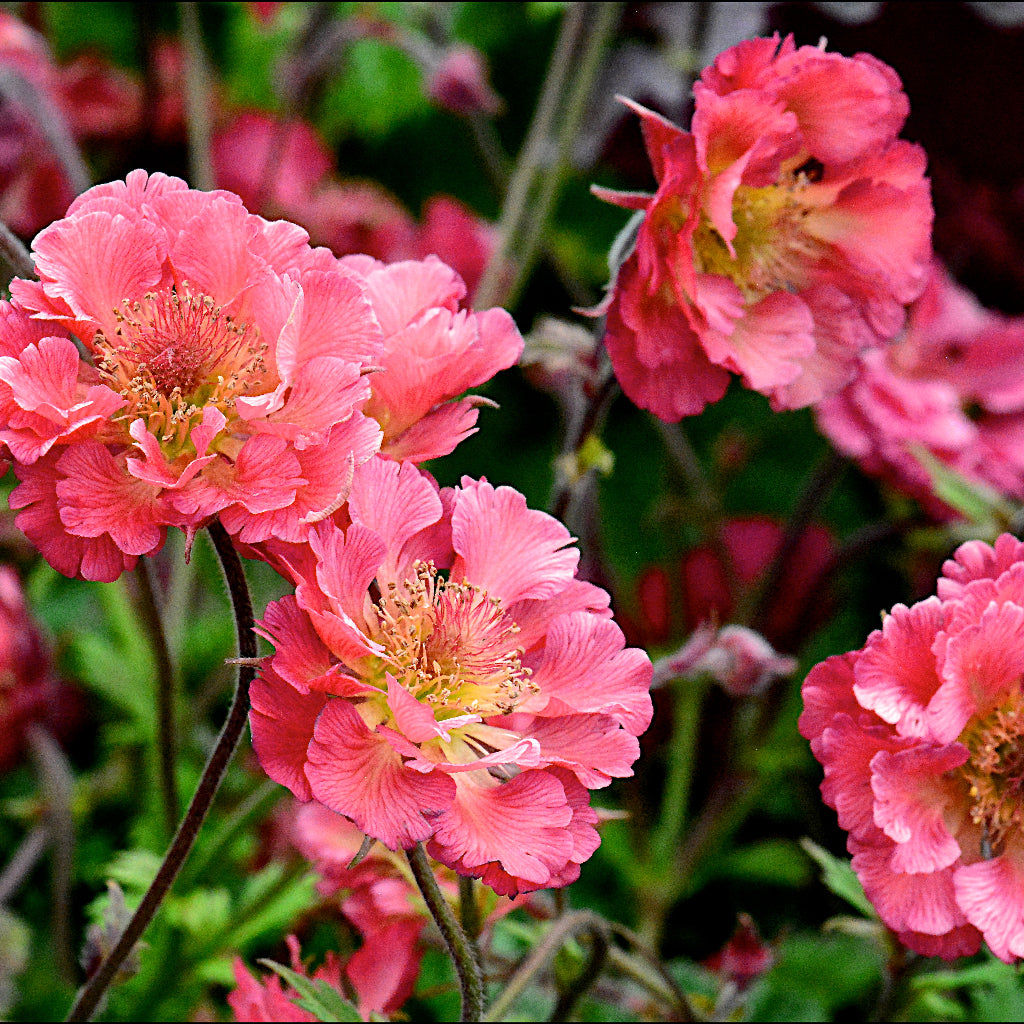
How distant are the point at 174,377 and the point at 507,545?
0.17 metres

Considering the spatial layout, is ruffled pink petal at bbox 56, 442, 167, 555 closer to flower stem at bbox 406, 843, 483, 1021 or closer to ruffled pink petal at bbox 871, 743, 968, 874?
flower stem at bbox 406, 843, 483, 1021

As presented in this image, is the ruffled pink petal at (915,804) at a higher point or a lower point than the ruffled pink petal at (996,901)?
higher

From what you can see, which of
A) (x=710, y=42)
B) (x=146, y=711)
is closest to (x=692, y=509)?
(x=710, y=42)

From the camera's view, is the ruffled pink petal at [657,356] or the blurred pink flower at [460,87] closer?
the ruffled pink petal at [657,356]

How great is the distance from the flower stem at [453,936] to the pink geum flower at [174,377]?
0.48 ft

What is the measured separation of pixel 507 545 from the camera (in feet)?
1.86

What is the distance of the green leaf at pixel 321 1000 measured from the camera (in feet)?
2.06

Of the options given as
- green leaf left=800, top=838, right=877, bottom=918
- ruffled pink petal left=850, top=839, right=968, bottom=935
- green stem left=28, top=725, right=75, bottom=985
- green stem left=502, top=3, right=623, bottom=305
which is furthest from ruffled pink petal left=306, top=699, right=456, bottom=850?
green stem left=502, top=3, right=623, bottom=305

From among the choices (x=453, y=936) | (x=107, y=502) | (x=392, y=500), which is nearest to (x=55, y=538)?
(x=107, y=502)

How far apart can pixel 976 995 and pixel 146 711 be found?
70 cm

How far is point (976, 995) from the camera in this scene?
866mm

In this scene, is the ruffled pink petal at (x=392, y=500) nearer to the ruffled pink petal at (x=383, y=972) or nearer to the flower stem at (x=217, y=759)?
the flower stem at (x=217, y=759)

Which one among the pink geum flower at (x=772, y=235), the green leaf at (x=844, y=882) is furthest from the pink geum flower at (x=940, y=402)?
the green leaf at (x=844, y=882)

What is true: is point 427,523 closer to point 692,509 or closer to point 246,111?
point 692,509
